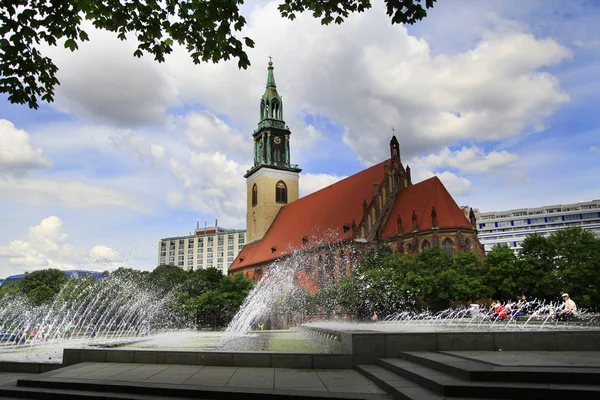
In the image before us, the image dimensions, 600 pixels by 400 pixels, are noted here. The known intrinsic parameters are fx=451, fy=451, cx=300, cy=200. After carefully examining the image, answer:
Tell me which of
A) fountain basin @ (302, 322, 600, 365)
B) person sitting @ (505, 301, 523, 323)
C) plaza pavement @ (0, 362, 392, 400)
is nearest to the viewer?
plaza pavement @ (0, 362, 392, 400)

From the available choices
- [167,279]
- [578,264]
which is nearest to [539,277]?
[578,264]

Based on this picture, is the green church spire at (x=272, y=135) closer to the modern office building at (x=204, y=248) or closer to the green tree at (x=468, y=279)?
the green tree at (x=468, y=279)

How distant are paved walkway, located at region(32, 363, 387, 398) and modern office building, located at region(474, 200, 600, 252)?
122 m

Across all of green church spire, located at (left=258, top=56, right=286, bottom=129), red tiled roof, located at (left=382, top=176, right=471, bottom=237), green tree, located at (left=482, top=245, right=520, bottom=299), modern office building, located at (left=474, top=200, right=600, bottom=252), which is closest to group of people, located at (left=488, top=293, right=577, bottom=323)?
green tree, located at (left=482, top=245, right=520, bottom=299)

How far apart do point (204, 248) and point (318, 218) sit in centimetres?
11420

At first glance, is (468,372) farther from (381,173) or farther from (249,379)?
(381,173)

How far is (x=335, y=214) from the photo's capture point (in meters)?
51.6

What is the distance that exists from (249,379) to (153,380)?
5.07 ft

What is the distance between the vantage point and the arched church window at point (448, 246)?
1569 inches

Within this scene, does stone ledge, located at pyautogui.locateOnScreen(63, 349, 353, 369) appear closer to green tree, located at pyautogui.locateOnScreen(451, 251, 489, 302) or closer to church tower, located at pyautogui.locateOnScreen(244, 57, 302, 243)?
green tree, located at pyautogui.locateOnScreen(451, 251, 489, 302)

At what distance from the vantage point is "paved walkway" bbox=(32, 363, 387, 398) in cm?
687

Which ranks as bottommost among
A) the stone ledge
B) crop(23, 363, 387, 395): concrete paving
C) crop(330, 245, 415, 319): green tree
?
crop(23, 363, 387, 395): concrete paving

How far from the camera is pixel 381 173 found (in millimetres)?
49438

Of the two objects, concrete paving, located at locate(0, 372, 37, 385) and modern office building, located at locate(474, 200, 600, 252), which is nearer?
concrete paving, located at locate(0, 372, 37, 385)
